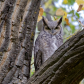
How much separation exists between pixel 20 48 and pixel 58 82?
60 centimetres

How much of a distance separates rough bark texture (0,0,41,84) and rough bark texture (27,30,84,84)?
41 centimetres

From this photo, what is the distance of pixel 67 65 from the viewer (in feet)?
2.81

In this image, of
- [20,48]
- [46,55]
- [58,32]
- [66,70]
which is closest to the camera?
[66,70]

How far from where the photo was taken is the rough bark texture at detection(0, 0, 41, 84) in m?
1.30

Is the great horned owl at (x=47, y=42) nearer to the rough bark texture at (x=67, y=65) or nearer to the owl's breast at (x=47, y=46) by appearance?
the owl's breast at (x=47, y=46)

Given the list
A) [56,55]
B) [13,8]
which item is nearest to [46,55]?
[13,8]

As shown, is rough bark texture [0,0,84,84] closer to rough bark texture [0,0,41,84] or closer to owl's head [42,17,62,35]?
rough bark texture [0,0,41,84]

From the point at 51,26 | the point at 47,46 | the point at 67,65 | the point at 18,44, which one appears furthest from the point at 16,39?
the point at 51,26

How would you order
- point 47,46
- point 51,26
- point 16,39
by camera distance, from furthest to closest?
point 51,26 < point 47,46 < point 16,39

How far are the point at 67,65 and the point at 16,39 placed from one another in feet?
2.16

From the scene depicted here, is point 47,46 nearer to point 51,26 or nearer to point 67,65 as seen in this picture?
point 51,26

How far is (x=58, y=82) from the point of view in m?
0.90

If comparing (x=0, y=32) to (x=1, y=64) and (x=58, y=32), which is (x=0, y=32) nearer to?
(x=1, y=64)

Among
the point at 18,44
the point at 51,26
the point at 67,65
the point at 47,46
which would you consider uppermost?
the point at 67,65
